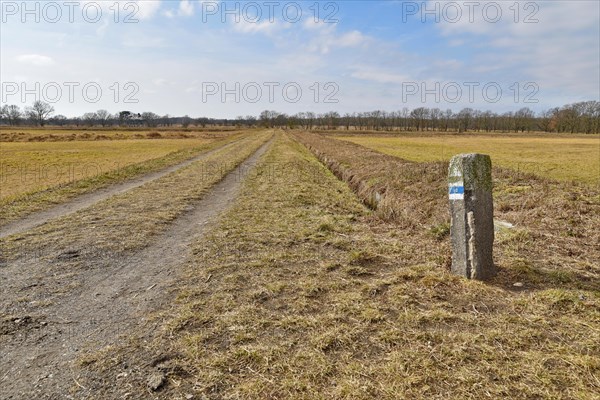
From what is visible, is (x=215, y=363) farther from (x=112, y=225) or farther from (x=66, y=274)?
(x=112, y=225)

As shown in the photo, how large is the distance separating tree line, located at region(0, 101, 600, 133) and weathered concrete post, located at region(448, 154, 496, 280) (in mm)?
146311

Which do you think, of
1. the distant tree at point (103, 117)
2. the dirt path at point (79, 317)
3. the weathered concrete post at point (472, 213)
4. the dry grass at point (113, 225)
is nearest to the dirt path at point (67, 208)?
the dry grass at point (113, 225)

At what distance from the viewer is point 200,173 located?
65.2 feet

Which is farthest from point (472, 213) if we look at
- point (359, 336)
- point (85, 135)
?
point (85, 135)

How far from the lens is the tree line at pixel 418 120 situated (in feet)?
417

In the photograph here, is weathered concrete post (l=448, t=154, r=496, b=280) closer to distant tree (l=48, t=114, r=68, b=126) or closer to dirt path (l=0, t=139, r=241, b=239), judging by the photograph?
dirt path (l=0, t=139, r=241, b=239)

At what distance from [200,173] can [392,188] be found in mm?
11293

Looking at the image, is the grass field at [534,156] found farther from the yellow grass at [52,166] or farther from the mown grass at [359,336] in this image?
the yellow grass at [52,166]

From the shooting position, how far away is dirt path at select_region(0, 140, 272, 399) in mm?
3357

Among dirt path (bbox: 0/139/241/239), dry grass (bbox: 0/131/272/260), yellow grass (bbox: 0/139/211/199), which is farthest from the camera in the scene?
yellow grass (bbox: 0/139/211/199)

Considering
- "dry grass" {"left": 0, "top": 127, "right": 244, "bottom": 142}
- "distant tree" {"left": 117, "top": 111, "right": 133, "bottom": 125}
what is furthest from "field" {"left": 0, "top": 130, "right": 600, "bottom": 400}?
"distant tree" {"left": 117, "top": 111, "right": 133, "bottom": 125}

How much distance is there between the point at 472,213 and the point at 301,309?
278 cm

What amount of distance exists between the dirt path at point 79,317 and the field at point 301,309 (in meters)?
0.02

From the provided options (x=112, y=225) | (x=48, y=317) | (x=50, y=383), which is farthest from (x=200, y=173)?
(x=50, y=383)
